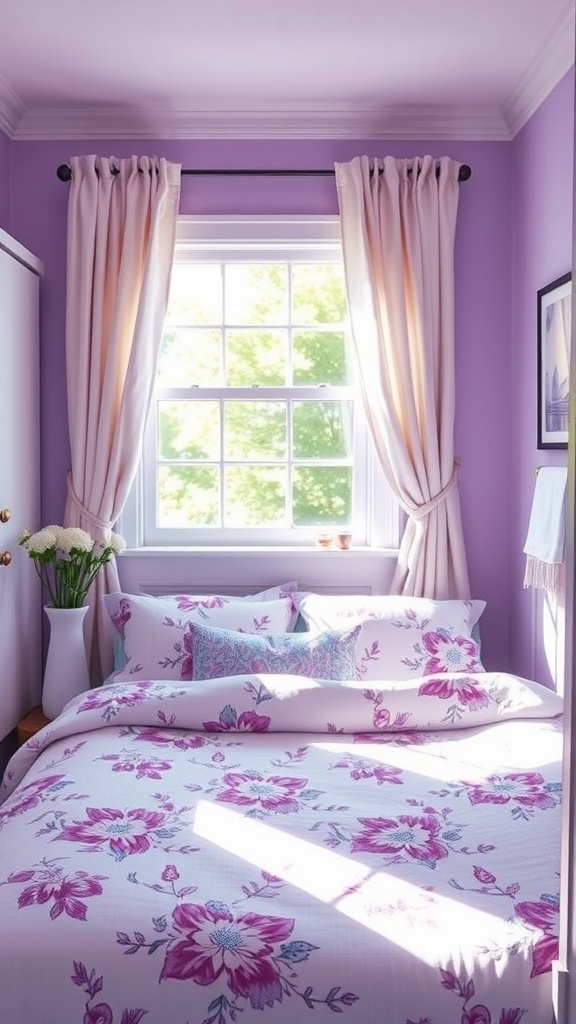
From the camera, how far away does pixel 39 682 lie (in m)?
3.49

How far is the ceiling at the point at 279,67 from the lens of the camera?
2.70 metres

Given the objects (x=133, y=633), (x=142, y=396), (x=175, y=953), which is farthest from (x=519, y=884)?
(x=142, y=396)

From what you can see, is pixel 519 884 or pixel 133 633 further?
pixel 133 633

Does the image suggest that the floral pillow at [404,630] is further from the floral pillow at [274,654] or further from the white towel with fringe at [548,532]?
the white towel with fringe at [548,532]

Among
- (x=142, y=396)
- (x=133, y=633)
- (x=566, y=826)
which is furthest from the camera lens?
(x=142, y=396)

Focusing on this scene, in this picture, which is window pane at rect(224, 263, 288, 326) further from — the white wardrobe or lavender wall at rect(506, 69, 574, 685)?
lavender wall at rect(506, 69, 574, 685)

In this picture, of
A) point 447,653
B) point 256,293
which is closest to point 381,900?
point 447,653

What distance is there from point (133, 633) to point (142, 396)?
2.94 ft

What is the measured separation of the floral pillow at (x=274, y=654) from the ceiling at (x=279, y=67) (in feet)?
6.28

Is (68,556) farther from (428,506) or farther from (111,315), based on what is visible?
(428,506)

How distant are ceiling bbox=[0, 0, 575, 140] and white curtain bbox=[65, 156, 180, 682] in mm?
247

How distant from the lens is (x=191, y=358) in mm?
3607

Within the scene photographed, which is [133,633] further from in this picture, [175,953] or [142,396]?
[175,953]

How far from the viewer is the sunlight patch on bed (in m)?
Result: 1.48
